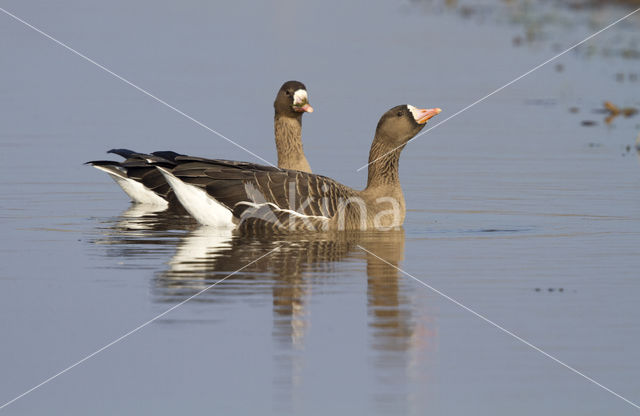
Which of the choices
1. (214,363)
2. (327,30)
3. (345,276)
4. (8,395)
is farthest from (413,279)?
(327,30)

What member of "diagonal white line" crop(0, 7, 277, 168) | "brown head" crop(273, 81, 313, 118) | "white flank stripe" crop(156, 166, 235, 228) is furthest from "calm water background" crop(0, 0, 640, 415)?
"brown head" crop(273, 81, 313, 118)

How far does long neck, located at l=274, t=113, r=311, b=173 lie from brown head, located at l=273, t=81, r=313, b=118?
92mm

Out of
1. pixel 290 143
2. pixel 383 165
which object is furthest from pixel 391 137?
pixel 290 143

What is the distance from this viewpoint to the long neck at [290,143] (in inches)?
671

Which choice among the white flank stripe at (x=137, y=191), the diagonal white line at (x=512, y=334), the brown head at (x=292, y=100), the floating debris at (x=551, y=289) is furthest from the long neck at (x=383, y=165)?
the floating debris at (x=551, y=289)

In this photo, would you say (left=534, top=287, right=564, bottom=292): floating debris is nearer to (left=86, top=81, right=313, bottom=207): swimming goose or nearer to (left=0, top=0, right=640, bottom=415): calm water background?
(left=0, top=0, right=640, bottom=415): calm water background

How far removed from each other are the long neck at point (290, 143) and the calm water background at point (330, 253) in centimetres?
106

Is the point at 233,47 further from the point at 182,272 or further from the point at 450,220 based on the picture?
the point at 182,272

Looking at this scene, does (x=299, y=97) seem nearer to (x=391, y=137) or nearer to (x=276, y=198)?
(x=391, y=137)

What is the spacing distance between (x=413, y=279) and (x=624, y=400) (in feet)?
12.3

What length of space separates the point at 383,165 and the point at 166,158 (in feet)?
9.03

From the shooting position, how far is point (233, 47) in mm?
32438

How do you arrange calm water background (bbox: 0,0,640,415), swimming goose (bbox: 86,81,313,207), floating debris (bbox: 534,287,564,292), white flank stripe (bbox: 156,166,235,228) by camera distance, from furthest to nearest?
swimming goose (bbox: 86,81,313,207)
white flank stripe (bbox: 156,166,235,228)
floating debris (bbox: 534,287,564,292)
calm water background (bbox: 0,0,640,415)

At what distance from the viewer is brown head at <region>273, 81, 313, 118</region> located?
1686 centimetres
